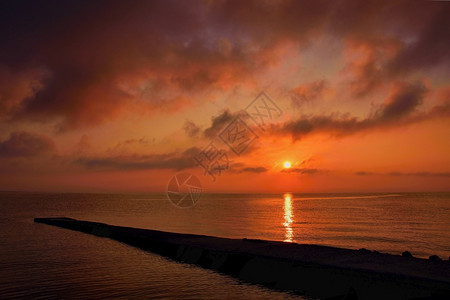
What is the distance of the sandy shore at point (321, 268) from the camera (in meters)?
17.8

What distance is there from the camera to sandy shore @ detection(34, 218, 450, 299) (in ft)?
58.3

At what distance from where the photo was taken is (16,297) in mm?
18844

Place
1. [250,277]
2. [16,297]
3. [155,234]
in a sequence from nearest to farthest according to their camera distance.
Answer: [16,297] < [250,277] < [155,234]

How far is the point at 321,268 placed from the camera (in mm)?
21594

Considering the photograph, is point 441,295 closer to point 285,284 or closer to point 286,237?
point 285,284

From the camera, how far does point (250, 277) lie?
2406 cm

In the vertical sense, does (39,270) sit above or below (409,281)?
below

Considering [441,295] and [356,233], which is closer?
[441,295]

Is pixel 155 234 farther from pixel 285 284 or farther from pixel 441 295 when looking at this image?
pixel 441 295

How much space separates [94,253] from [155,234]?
32.0ft

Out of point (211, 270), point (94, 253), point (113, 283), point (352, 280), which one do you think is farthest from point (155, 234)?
point (352, 280)

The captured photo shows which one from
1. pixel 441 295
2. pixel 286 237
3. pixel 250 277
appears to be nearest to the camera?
→ pixel 441 295

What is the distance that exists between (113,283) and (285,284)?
401 inches

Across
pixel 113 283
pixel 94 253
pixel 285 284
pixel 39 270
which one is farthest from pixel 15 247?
pixel 285 284
